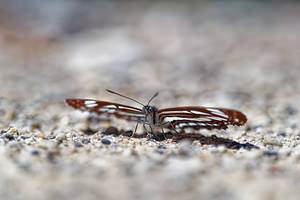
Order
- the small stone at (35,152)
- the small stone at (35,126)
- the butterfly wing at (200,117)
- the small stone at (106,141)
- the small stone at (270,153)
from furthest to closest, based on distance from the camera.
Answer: the small stone at (35,126) → the small stone at (106,141) → the butterfly wing at (200,117) → the small stone at (270,153) → the small stone at (35,152)

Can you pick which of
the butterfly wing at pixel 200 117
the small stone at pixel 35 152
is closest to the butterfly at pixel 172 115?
the butterfly wing at pixel 200 117

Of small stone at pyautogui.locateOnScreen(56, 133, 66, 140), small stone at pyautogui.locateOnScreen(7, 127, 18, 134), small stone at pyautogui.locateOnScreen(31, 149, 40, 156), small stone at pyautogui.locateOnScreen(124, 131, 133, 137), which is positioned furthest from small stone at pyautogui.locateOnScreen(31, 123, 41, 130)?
small stone at pyautogui.locateOnScreen(31, 149, 40, 156)

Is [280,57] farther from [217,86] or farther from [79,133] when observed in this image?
[79,133]

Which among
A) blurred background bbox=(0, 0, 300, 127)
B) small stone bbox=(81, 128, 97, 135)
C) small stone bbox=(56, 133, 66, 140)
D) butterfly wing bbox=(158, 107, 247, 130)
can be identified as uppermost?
blurred background bbox=(0, 0, 300, 127)

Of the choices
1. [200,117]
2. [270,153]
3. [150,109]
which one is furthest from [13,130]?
[270,153]

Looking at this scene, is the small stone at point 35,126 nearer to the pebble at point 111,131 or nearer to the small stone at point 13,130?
the small stone at point 13,130

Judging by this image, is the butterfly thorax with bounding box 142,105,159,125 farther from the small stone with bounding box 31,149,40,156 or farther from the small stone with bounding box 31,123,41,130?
the small stone with bounding box 31,123,41,130
